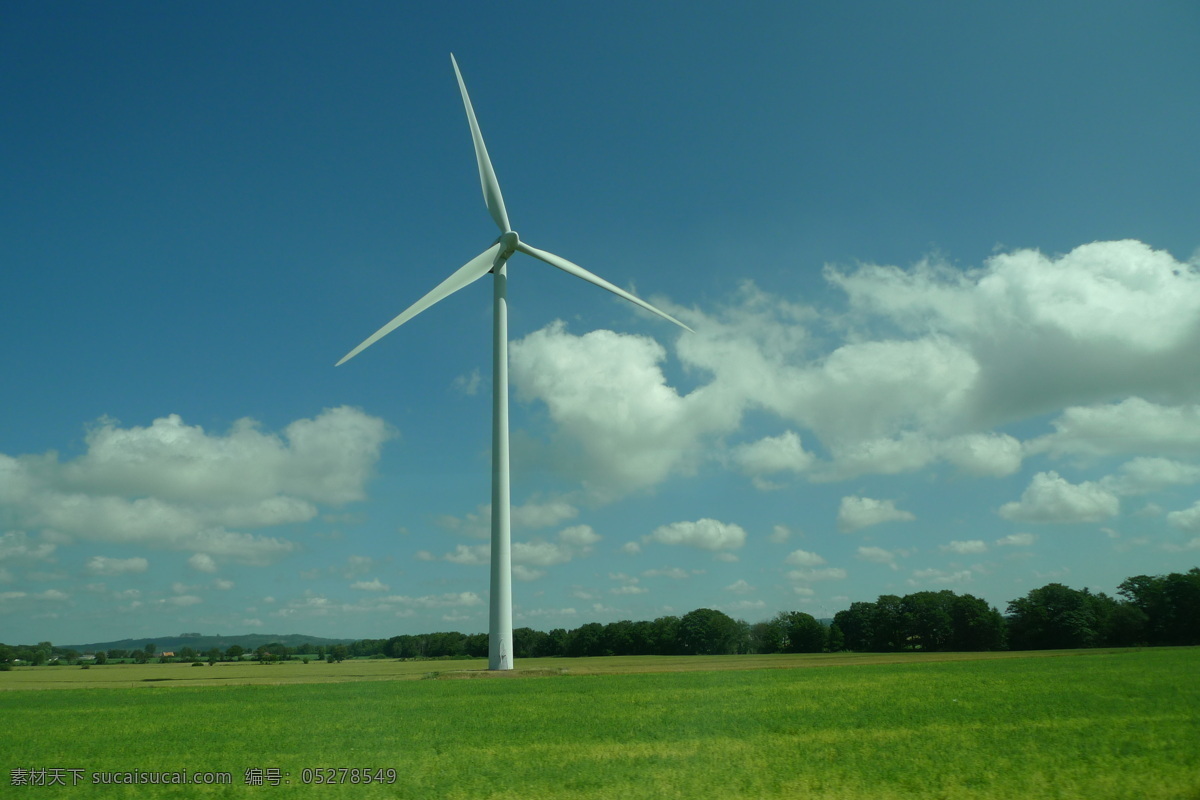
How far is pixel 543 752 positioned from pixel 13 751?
1937cm

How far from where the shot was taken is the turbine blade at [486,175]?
63062mm

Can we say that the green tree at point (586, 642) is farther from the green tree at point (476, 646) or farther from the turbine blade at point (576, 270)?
the turbine blade at point (576, 270)

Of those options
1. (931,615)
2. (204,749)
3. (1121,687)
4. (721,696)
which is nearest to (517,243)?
(721,696)

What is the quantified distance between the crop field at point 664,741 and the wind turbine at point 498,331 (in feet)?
52.8

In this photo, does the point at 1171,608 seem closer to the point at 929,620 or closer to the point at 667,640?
the point at 929,620

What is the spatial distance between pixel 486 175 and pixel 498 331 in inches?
525

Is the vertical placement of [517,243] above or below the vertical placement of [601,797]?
above

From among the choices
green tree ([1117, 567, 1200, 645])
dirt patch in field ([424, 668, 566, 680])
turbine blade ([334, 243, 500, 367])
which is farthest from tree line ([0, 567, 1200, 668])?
turbine blade ([334, 243, 500, 367])

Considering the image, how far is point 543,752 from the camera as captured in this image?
942 inches

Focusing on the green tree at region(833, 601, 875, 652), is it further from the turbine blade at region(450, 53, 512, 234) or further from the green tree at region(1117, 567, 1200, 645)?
the turbine blade at region(450, 53, 512, 234)

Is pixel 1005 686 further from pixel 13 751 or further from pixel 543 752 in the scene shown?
pixel 13 751

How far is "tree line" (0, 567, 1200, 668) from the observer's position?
99062 mm

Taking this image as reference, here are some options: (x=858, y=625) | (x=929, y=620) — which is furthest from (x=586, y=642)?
(x=929, y=620)

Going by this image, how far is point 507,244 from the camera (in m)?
64.2
